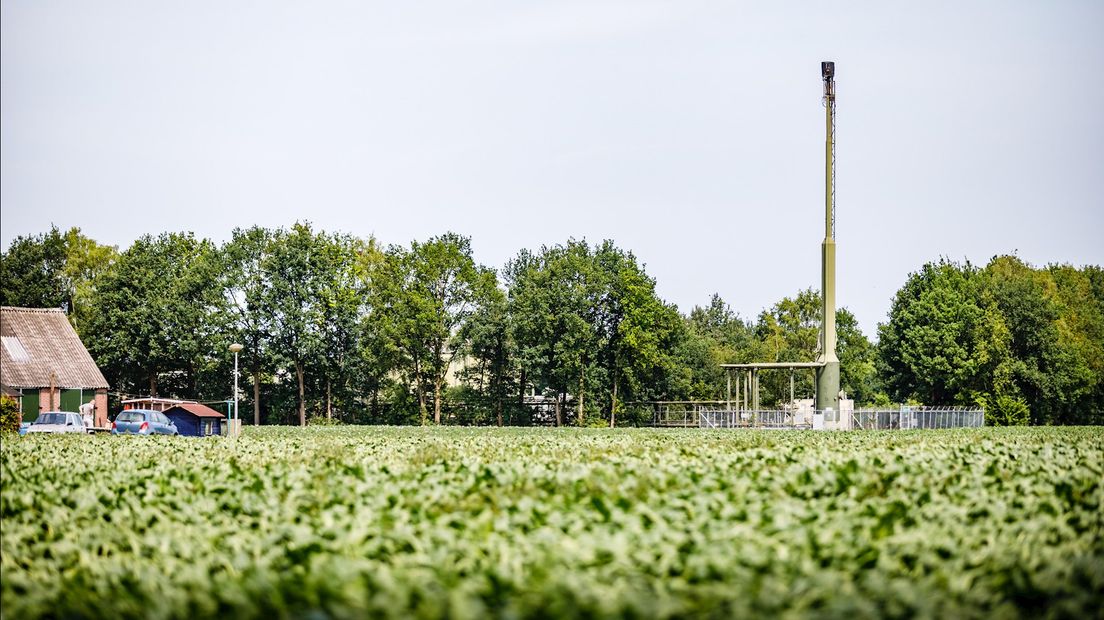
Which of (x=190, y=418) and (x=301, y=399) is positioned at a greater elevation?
(x=301, y=399)

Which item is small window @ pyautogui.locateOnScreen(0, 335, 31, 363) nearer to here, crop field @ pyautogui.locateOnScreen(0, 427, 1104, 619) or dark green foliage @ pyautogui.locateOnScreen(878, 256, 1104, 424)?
crop field @ pyautogui.locateOnScreen(0, 427, 1104, 619)

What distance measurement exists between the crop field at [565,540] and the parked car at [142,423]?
104ft

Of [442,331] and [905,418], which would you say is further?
[442,331]

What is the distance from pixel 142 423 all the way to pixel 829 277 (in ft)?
99.8

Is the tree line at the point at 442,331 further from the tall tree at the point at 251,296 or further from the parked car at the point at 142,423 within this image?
the parked car at the point at 142,423

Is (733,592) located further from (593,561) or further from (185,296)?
(185,296)

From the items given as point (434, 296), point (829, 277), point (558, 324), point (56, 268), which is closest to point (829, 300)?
point (829, 277)

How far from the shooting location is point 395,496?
1056 cm

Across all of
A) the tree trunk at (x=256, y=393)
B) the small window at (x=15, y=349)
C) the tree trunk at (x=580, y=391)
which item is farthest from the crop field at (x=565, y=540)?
the tree trunk at (x=580, y=391)

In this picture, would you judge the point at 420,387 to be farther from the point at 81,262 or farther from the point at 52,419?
the point at 52,419

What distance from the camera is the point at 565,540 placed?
7.89m

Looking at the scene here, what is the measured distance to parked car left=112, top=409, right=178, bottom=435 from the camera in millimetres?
44312

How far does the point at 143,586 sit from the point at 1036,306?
78902 millimetres

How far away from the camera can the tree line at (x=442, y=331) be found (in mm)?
69812
